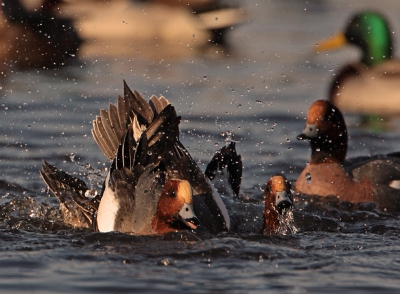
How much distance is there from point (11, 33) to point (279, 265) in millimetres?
8828

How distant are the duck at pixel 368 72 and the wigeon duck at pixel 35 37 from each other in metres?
3.72

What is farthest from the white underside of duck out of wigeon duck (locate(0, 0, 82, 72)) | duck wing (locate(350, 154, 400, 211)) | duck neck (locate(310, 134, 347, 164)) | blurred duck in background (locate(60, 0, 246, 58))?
blurred duck in background (locate(60, 0, 246, 58))

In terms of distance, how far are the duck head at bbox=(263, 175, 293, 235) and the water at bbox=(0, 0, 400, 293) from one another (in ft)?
0.75

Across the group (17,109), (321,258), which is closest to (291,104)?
(17,109)

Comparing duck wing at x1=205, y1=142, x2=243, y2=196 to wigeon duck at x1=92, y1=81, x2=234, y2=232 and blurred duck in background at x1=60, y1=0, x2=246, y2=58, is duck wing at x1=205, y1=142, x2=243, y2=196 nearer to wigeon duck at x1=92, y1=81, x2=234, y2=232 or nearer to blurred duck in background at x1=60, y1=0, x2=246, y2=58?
wigeon duck at x1=92, y1=81, x2=234, y2=232

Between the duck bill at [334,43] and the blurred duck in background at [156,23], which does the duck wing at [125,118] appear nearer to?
the duck bill at [334,43]

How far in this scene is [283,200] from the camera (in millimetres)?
6520

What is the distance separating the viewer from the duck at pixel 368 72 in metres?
11.5

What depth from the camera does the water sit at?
5.50 metres

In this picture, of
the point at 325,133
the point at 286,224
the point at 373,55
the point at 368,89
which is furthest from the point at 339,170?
the point at 373,55

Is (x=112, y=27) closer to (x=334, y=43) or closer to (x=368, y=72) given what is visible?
(x=334, y=43)

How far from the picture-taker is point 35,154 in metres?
9.02

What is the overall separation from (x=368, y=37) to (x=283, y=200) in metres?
6.22

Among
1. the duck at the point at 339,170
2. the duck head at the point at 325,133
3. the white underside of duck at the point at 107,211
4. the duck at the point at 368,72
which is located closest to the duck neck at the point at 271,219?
the white underside of duck at the point at 107,211
